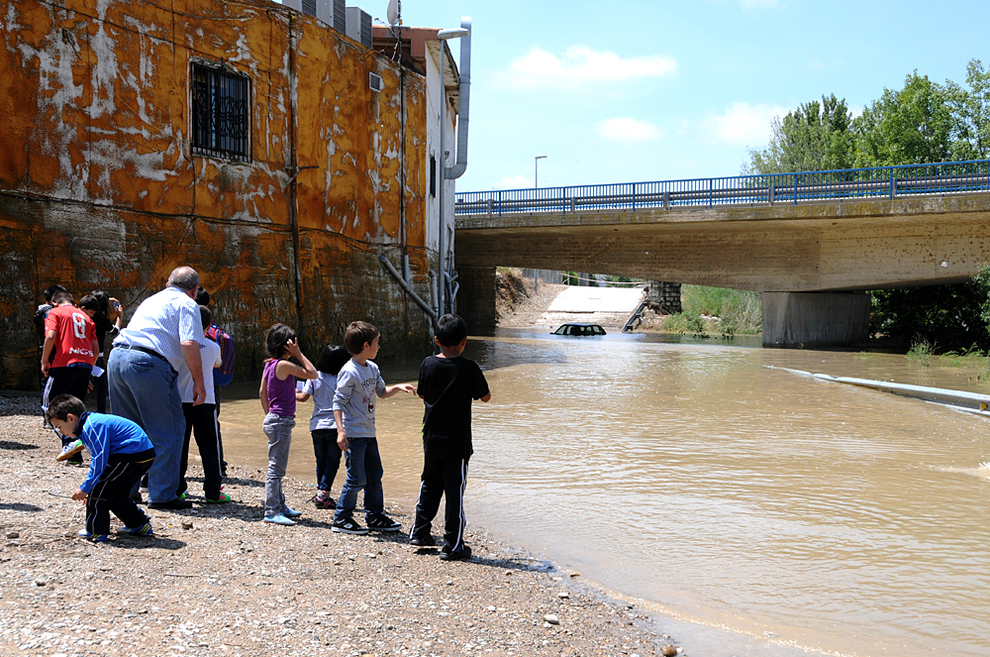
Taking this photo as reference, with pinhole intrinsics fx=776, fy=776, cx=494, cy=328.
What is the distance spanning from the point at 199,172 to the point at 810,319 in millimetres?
23013

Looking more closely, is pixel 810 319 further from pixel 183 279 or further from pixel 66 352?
pixel 183 279

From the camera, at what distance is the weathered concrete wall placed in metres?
11.2

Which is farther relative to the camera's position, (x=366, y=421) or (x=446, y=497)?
(x=366, y=421)

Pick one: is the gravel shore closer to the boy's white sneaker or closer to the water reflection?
the boy's white sneaker

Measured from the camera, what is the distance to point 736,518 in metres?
6.22

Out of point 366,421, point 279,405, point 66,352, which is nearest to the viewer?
point 366,421

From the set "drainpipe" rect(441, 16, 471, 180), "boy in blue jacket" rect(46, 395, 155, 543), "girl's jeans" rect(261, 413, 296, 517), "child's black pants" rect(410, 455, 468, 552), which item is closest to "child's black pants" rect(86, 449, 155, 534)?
"boy in blue jacket" rect(46, 395, 155, 543)

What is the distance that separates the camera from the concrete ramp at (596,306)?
47125 mm

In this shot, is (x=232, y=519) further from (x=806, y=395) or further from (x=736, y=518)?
(x=806, y=395)

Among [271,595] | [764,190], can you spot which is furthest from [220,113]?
[764,190]

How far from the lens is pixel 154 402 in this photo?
16.4 feet

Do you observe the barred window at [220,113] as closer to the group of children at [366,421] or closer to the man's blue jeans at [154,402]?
the group of children at [366,421]

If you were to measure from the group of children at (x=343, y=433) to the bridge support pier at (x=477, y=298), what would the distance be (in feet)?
105

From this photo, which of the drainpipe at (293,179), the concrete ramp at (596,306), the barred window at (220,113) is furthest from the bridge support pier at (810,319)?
the barred window at (220,113)
